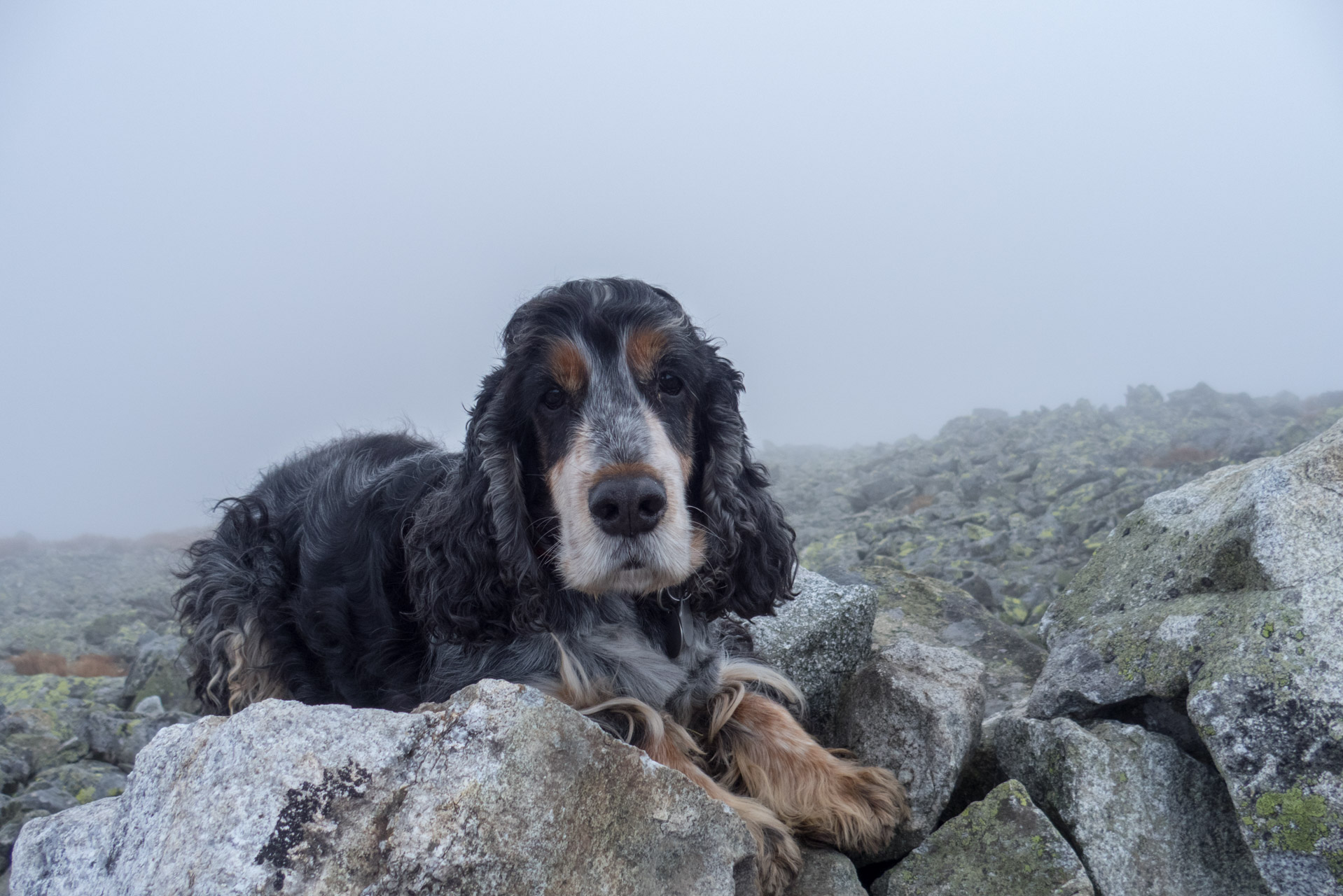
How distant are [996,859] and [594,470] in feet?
5.69

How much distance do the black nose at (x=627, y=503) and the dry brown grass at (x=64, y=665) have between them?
8.51 meters

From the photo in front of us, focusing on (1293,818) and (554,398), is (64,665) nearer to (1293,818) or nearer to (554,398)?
(554,398)

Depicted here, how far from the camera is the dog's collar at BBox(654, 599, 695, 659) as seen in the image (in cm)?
348

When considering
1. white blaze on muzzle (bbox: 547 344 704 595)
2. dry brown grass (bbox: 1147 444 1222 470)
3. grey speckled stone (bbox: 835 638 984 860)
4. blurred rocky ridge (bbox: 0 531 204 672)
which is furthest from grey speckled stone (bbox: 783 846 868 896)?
dry brown grass (bbox: 1147 444 1222 470)

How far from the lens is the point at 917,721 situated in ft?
10.3

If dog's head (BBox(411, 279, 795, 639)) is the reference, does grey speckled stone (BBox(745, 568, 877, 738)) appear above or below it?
below

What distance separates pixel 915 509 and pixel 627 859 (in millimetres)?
12158

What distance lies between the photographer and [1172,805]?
101 inches

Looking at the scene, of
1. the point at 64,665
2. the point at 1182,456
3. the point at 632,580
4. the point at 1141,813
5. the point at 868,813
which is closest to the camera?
the point at 1141,813

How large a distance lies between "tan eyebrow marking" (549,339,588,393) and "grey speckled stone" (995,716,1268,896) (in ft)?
6.98

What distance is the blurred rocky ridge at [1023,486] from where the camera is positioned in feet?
27.2

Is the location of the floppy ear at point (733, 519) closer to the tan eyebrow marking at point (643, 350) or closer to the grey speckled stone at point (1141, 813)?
the tan eyebrow marking at point (643, 350)

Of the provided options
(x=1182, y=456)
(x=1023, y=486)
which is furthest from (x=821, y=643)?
(x=1182, y=456)

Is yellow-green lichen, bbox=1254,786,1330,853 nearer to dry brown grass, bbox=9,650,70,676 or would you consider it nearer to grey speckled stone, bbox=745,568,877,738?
grey speckled stone, bbox=745,568,877,738
